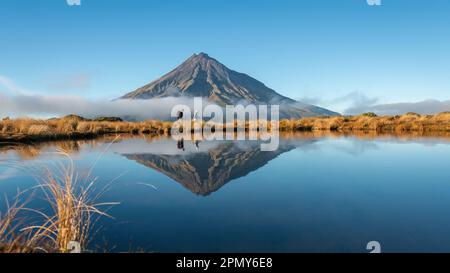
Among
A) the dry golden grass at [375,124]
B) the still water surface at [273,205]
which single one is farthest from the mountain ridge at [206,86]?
the still water surface at [273,205]

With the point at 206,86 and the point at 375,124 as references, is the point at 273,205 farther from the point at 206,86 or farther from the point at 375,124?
the point at 206,86

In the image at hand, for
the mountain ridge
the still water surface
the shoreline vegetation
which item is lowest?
the still water surface

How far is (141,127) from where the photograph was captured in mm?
22641

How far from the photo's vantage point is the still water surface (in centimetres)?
275

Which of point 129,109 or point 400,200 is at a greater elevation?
point 129,109

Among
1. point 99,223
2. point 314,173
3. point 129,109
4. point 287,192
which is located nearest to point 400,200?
point 287,192

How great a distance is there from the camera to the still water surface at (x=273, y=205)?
275cm

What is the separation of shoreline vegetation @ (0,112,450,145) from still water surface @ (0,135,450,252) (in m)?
7.68

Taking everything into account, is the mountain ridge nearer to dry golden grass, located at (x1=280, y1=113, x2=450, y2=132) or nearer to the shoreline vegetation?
dry golden grass, located at (x1=280, y1=113, x2=450, y2=132)

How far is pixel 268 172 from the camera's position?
6059 millimetres

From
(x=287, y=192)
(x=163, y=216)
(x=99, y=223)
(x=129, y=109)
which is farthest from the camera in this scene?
(x=129, y=109)

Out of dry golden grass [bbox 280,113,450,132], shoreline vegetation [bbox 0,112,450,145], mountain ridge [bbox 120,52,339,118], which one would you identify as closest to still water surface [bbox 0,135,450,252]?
shoreline vegetation [bbox 0,112,450,145]
